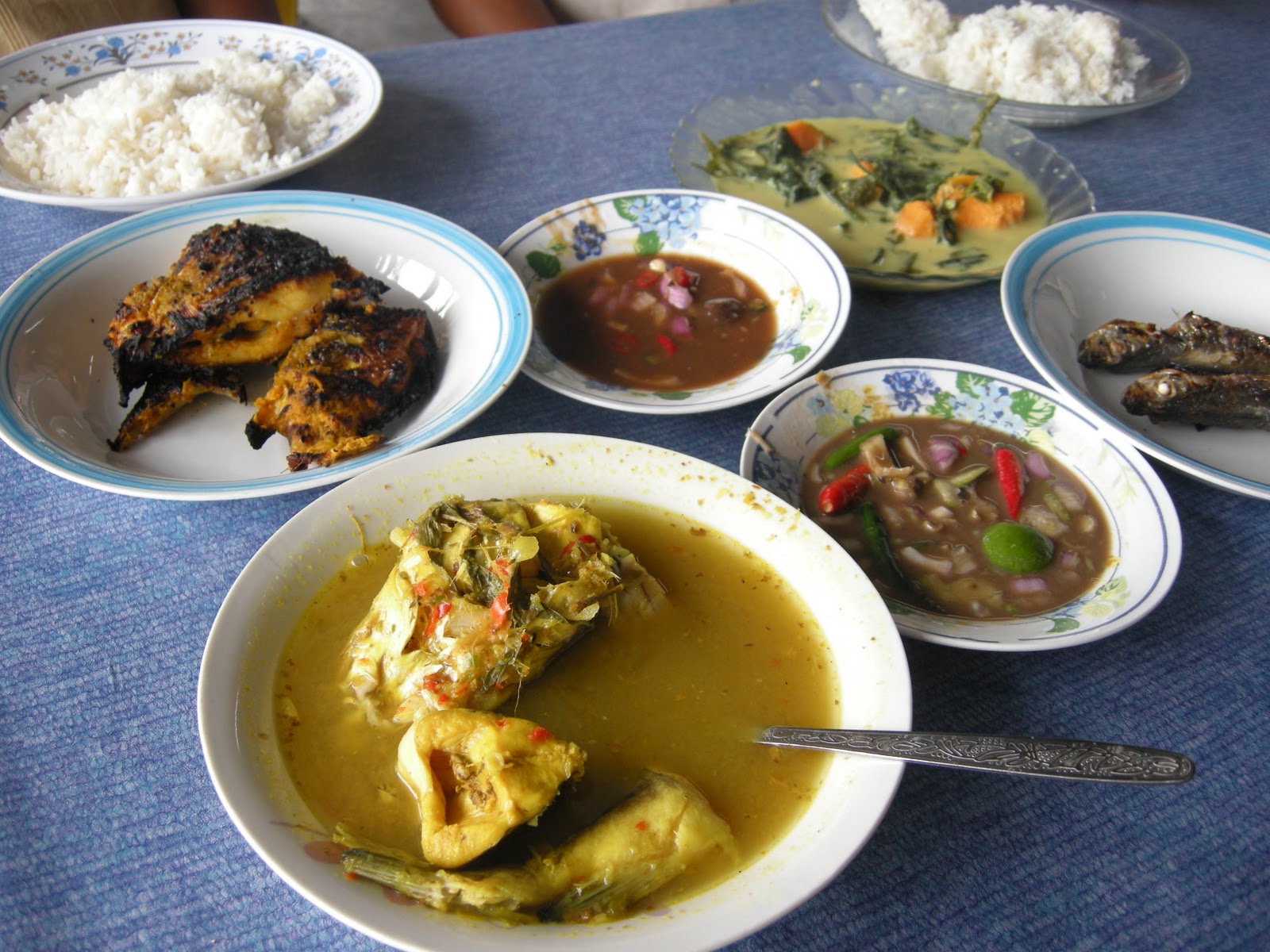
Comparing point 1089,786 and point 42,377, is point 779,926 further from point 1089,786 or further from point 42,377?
point 42,377

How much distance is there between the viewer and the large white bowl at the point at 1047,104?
2.77 meters

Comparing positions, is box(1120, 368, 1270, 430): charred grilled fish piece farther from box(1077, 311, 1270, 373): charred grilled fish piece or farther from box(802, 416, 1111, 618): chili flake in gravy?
box(802, 416, 1111, 618): chili flake in gravy

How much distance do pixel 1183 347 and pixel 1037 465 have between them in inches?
22.0

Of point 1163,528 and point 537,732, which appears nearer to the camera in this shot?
point 537,732

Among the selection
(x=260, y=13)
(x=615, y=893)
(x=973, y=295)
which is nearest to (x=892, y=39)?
(x=973, y=295)

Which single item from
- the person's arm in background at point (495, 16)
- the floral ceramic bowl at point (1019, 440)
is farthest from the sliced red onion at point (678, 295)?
the person's arm in background at point (495, 16)

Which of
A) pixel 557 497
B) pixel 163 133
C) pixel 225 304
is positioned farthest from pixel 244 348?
pixel 163 133

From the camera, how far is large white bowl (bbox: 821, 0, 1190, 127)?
2773mm

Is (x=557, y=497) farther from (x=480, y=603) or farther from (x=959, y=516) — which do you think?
(x=959, y=516)

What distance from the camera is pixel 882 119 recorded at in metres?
2.93

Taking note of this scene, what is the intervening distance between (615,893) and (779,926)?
0.28 m

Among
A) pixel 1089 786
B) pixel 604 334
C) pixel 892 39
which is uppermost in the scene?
pixel 892 39

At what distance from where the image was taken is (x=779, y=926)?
1.16m

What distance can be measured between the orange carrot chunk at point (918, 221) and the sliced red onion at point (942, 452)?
2.90 ft
